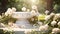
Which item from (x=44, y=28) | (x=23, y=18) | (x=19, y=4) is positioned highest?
(x=19, y=4)

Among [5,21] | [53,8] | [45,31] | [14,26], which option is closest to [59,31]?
[45,31]

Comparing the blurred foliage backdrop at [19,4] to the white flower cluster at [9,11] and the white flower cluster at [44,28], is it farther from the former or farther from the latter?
the white flower cluster at [44,28]

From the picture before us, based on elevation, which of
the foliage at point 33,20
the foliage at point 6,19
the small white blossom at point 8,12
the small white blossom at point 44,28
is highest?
the small white blossom at point 8,12

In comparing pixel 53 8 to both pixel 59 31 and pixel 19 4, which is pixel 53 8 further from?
pixel 19 4

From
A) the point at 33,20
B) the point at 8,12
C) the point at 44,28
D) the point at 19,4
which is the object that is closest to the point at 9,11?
the point at 8,12

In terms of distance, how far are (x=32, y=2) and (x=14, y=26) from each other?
13.1 inches

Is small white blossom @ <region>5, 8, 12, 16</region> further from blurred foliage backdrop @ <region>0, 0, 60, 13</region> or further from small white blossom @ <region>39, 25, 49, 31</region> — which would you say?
small white blossom @ <region>39, 25, 49, 31</region>

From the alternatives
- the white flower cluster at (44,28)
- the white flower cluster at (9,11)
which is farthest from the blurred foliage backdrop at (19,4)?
the white flower cluster at (44,28)

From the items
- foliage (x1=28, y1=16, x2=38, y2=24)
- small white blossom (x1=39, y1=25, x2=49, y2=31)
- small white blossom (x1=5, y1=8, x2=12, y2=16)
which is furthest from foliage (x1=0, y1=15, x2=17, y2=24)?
small white blossom (x1=39, y1=25, x2=49, y2=31)

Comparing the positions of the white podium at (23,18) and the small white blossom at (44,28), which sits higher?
the white podium at (23,18)

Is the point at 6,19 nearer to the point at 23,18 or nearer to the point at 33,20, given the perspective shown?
the point at 23,18

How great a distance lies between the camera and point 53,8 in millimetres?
1651

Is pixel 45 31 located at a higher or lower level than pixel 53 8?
lower

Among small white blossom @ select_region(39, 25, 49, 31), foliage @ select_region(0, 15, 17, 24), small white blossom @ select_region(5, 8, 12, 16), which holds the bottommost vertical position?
small white blossom @ select_region(39, 25, 49, 31)
